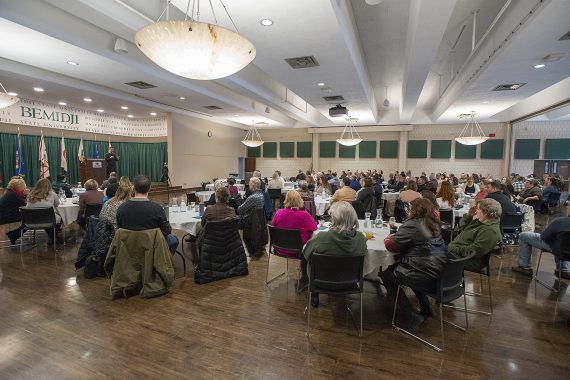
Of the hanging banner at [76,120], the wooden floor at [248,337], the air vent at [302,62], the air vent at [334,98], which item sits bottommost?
the wooden floor at [248,337]

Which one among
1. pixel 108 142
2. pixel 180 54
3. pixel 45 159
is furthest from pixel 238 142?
pixel 180 54

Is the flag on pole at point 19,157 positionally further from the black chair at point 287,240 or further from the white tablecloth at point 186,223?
the black chair at point 287,240

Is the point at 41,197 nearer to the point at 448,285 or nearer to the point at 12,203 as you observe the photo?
the point at 12,203

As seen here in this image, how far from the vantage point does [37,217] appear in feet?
16.0

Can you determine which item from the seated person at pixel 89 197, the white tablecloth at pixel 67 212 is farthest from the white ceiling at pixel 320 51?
the white tablecloth at pixel 67 212

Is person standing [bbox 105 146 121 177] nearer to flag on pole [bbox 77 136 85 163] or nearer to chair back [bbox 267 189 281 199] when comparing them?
flag on pole [bbox 77 136 85 163]

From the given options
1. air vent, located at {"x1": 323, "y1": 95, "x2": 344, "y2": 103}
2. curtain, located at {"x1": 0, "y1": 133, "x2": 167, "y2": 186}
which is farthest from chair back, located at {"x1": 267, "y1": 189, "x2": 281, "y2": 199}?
curtain, located at {"x1": 0, "y1": 133, "x2": 167, "y2": 186}

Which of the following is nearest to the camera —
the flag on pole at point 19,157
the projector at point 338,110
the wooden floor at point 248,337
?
the wooden floor at point 248,337

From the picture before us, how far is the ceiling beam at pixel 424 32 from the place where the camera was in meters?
3.76

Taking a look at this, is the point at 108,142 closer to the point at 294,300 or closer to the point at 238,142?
the point at 238,142

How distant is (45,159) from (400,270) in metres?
11.8

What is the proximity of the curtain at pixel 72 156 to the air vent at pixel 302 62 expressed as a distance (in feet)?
31.3

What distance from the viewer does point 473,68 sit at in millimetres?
6457

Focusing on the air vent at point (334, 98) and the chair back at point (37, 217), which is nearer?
the chair back at point (37, 217)
